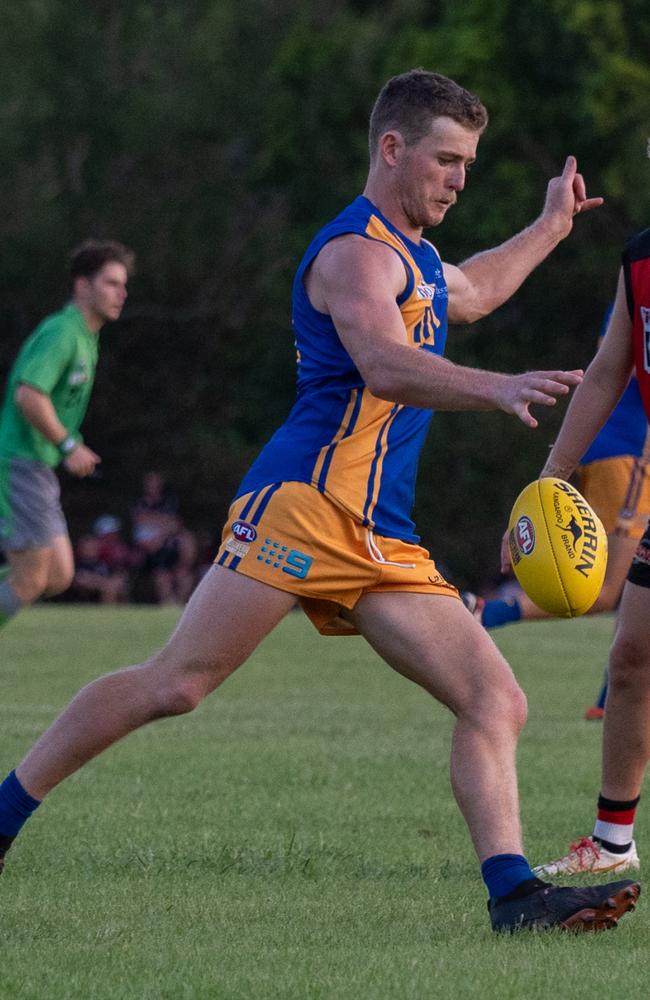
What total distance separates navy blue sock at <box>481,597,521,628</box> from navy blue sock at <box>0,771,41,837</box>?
6240mm

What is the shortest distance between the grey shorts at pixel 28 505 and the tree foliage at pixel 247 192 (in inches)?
1000

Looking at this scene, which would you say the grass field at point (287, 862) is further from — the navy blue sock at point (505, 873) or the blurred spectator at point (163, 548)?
the blurred spectator at point (163, 548)

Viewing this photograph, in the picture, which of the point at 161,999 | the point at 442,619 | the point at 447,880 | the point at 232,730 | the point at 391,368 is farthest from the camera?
the point at 232,730

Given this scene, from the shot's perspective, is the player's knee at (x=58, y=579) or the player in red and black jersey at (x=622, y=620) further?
the player's knee at (x=58, y=579)

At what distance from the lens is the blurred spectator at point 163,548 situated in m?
32.3

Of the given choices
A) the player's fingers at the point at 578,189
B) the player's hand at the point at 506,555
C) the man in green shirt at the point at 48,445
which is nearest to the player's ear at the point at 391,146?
the player's fingers at the point at 578,189

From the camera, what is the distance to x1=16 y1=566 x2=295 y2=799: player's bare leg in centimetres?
547

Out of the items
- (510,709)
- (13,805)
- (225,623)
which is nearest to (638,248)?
(510,709)

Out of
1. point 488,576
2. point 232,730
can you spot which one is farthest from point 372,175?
point 488,576

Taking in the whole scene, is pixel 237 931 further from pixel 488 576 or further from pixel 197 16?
pixel 197 16

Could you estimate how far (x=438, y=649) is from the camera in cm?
550

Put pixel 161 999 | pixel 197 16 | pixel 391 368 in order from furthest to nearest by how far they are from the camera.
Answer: pixel 197 16, pixel 391 368, pixel 161 999

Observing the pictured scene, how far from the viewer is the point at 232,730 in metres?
10.9

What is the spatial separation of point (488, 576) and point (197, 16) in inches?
577
